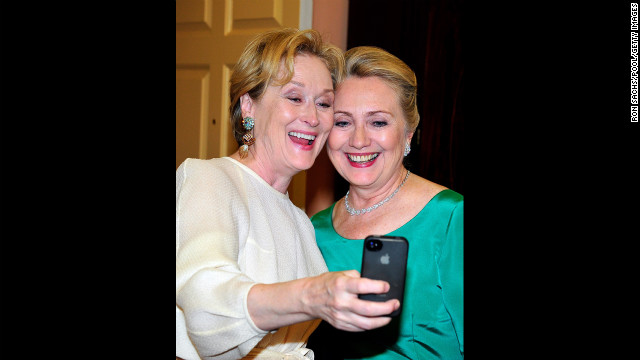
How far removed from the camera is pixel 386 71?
189 cm

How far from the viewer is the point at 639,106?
707mm

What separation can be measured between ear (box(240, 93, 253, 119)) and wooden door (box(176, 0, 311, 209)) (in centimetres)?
149

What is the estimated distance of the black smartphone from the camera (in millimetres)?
915

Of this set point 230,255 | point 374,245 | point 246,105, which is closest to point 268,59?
Answer: point 246,105

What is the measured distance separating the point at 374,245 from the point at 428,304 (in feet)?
2.92

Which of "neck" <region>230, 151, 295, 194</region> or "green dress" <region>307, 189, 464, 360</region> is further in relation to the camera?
"green dress" <region>307, 189, 464, 360</region>

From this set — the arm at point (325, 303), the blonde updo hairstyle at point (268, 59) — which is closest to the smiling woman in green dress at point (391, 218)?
the blonde updo hairstyle at point (268, 59)

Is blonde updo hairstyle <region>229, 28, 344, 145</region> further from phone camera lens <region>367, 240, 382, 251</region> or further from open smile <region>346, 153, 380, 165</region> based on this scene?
phone camera lens <region>367, 240, 382, 251</region>

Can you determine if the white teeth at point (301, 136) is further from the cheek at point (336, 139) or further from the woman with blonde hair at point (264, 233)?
the cheek at point (336, 139)

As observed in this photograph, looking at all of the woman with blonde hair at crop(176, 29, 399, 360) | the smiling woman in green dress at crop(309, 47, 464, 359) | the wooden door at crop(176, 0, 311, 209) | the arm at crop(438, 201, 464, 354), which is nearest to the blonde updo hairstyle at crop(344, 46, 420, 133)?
the smiling woman in green dress at crop(309, 47, 464, 359)

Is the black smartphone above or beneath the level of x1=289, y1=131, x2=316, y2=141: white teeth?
beneath

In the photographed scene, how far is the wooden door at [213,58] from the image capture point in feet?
10.2
